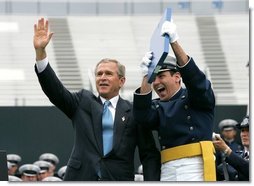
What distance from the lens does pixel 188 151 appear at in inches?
193

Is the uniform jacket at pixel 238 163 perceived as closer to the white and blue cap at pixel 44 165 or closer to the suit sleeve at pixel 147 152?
the suit sleeve at pixel 147 152

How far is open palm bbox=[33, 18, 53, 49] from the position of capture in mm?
4770

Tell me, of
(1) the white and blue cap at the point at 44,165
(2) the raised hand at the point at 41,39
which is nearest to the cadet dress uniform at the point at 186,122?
(2) the raised hand at the point at 41,39

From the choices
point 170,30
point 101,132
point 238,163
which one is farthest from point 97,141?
point 238,163

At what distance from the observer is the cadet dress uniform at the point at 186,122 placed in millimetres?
4828

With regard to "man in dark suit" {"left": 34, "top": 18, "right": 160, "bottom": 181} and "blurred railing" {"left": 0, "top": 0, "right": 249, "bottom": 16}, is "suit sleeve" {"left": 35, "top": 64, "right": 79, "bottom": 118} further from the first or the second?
"blurred railing" {"left": 0, "top": 0, "right": 249, "bottom": 16}

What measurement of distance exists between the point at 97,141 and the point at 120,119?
175 mm

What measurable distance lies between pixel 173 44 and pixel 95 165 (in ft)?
2.53

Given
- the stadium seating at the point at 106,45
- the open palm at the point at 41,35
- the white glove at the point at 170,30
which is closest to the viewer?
the white glove at the point at 170,30

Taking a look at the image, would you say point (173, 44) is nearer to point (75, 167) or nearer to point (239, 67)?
point (75, 167)

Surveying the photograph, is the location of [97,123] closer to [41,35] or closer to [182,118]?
[182,118]

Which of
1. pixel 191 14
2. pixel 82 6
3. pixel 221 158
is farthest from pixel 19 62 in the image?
pixel 221 158

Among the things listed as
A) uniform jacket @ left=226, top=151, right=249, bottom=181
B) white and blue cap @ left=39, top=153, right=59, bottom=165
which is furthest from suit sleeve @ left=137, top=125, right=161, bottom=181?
white and blue cap @ left=39, top=153, right=59, bottom=165

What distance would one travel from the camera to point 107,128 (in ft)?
16.4
